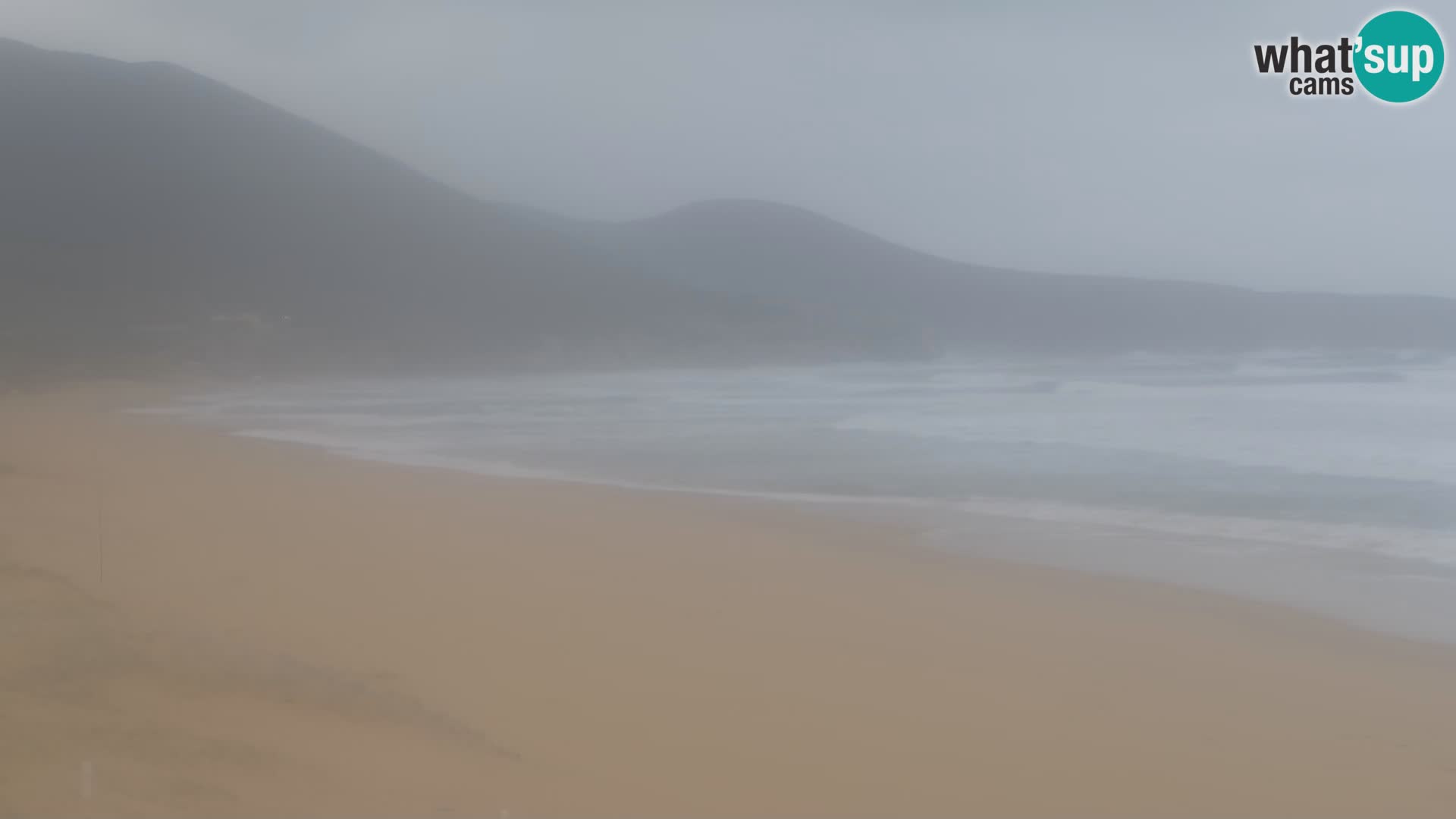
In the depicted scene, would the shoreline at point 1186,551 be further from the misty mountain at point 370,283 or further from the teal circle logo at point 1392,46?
the misty mountain at point 370,283

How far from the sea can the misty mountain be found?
19072 millimetres

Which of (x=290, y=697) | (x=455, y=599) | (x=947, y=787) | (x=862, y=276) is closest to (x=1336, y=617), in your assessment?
(x=947, y=787)

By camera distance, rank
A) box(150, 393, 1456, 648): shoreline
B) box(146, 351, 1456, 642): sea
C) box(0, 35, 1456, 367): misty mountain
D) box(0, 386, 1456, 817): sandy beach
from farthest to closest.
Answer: box(0, 35, 1456, 367): misty mountain
box(146, 351, 1456, 642): sea
box(150, 393, 1456, 648): shoreline
box(0, 386, 1456, 817): sandy beach

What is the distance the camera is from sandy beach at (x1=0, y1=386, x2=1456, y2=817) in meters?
3.34

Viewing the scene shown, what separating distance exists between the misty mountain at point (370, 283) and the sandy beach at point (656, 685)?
35069 millimetres

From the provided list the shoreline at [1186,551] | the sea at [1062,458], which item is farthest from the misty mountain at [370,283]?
the shoreline at [1186,551]

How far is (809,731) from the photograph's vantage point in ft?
12.6

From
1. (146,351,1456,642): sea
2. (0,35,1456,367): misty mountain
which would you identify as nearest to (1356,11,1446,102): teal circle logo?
(146,351,1456,642): sea

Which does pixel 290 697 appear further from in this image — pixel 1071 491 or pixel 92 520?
pixel 1071 491

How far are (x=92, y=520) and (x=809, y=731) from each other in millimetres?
5440

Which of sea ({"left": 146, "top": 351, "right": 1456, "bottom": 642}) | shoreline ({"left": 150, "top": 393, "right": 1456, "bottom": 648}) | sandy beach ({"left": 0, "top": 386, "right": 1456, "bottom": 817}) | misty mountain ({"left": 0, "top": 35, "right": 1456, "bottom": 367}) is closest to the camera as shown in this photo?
sandy beach ({"left": 0, "top": 386, "right": 1456, "bottom": 817})

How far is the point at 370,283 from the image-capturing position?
55.2 meters

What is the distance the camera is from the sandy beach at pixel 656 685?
3338 mm

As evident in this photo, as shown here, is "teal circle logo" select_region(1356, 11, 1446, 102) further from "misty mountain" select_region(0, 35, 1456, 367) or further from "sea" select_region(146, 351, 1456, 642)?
"misty mountain" select_region(0, 35, 1456, 367)
